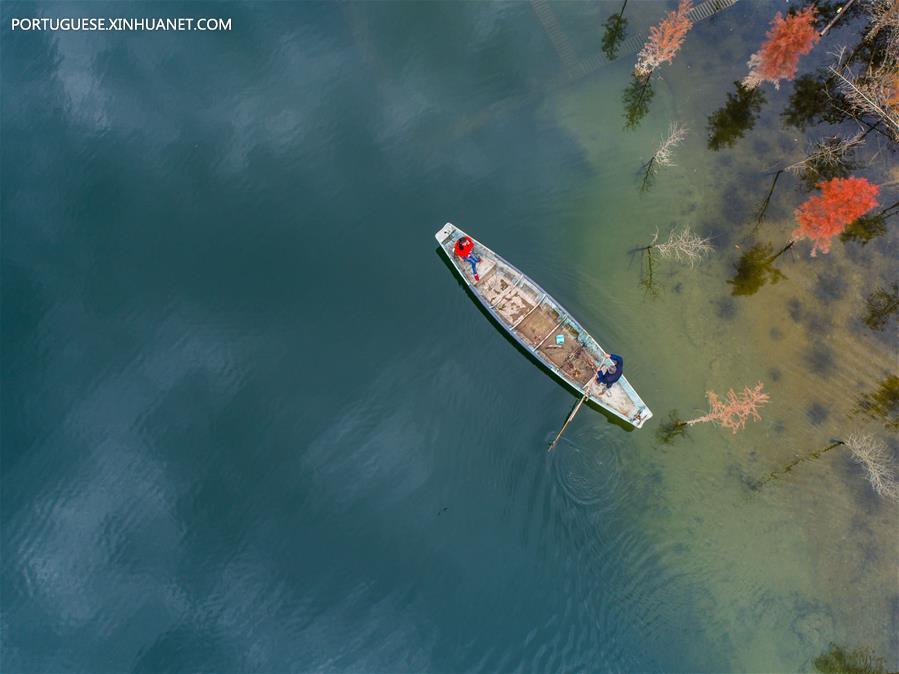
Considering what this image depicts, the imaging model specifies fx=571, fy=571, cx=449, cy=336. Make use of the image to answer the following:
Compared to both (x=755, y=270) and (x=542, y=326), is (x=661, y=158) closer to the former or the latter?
(x=755, y=270)

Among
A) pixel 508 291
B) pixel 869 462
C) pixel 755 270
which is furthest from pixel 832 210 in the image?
pixel 508 291

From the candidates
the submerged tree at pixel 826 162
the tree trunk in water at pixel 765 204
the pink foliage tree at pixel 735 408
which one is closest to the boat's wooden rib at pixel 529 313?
the pink foliage tree at pixel 735 408

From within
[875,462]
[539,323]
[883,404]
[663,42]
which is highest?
[663,42]

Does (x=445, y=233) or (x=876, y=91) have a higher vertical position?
(x=445, y=233)

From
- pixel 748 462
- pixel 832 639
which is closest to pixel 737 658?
pixel 832 639

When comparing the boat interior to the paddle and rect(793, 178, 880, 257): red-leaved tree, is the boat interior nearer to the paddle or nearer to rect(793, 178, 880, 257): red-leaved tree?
the paddle

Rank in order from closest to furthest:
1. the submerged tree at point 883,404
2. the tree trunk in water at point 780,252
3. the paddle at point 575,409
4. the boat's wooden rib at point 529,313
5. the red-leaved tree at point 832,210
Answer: the paddle at point 575,409
the submerged tree at point 883,404
the boat's wooden rib at point 529,313
the red-leaved tree at point 832,210
the tree trunk in water at point 780,252

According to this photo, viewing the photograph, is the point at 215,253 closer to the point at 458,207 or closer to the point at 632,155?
the point at 458,207

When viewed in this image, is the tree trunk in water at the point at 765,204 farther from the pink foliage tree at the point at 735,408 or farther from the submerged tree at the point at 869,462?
the submerged tree at the point at 869,462
